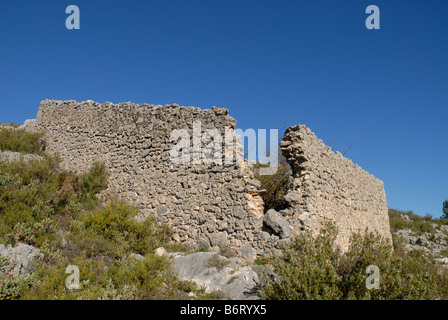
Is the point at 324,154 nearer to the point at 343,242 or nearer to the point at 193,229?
the point at 343,242

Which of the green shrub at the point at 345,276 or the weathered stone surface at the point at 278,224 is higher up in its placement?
the weathered stone surface at the point at 278,224

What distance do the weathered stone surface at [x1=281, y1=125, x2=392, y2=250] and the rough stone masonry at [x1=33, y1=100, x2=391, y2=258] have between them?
28 mm

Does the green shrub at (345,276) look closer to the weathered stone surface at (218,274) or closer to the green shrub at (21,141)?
the weathered stone surface at (218,274)

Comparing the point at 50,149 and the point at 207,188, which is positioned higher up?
the point at 50,149

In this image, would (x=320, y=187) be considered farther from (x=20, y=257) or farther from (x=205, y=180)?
(x=20, y=257)

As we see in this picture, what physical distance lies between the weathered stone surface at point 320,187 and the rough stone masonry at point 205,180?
0.03 m

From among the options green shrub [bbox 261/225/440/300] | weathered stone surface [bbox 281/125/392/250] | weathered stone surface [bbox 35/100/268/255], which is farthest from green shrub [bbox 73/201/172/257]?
weathered stone surface [bbox 281/125/392/250]

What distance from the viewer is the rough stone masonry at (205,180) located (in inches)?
348

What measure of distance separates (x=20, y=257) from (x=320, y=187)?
24.8 ft

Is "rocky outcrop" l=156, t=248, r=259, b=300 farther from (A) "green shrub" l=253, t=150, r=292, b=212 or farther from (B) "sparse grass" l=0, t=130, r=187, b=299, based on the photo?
(A) "green shrub" l=253, t=150, r=292, b=212

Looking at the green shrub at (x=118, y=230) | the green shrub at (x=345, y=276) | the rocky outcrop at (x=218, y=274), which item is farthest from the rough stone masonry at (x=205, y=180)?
the green shrub at (x=345, y=276)
